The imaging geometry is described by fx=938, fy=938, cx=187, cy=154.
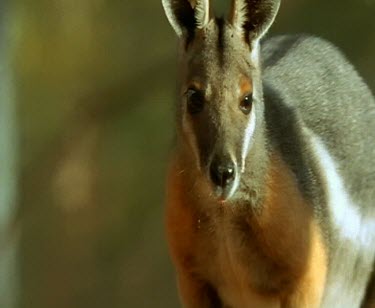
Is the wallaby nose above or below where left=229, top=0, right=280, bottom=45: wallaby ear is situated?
below

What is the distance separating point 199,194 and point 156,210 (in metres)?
1.13

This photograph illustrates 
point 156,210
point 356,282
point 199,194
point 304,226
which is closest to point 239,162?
point 199,194

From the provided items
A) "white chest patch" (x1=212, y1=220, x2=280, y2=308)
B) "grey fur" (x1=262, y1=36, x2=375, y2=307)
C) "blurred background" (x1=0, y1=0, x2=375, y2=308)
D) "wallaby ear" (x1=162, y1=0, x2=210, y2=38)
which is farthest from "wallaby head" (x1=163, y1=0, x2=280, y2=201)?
"blurred background" (x1=0, y1=0, x2=375, y2=308)

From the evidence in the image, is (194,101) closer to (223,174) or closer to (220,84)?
(220,84)

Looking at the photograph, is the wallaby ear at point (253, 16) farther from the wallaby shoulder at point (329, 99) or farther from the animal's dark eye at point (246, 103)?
the wallaby shoulder at point (329, 99)

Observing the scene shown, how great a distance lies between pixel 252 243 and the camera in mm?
1717

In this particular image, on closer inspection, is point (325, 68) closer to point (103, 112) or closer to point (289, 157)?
point (289, 157)

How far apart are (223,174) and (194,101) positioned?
16cm

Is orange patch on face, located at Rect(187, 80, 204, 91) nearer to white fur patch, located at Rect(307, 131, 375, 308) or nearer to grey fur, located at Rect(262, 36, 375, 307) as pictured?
grey fur, located at Rect(262, 36, 375, 307)

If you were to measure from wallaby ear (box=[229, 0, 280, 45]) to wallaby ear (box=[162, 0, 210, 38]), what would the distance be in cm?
5

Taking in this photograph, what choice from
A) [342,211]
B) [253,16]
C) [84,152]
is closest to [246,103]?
[253,16]

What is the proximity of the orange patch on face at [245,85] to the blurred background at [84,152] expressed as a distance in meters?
1.16

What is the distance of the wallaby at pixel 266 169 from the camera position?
5.08 ft

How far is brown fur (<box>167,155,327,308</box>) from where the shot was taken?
1704 millimetres
